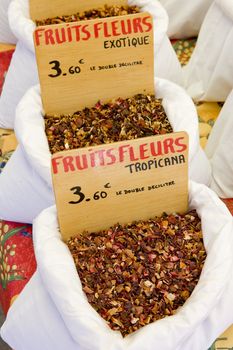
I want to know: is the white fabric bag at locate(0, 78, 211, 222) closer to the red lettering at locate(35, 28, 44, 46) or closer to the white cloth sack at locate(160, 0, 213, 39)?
the red lettering at locate(35, 28, 44, 46)

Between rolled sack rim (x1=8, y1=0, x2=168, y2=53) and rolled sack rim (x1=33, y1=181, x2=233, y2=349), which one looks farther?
rolled sack rim (x1=8, y1=0, x2=168, y2=53)

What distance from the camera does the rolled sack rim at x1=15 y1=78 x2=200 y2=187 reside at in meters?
0.98

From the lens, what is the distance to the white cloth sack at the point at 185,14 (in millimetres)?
1564

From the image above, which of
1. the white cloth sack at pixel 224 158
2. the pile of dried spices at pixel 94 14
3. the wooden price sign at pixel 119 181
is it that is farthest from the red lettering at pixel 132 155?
the pile of dried spices at pixel 94 14

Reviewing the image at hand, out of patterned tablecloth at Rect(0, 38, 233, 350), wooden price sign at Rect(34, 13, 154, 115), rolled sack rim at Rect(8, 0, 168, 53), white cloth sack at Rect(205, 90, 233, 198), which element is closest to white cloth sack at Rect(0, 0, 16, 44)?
rolled sack rim at Rect(8, 0, 168, 53)

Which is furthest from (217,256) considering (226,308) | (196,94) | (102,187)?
(196,94)

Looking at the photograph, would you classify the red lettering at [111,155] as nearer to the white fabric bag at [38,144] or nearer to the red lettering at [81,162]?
the red lettering at [81,162]

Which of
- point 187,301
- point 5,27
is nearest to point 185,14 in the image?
point 5,27

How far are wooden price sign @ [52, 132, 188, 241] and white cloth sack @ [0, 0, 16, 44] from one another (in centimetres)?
90

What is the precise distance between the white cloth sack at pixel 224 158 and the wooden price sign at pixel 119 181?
0.29m

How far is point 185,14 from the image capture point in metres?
1.58

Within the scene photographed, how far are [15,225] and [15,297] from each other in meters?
0.17

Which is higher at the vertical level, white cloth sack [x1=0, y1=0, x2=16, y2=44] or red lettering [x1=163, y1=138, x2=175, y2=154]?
red lettering [x1=163, y1=138, x2=175, y2=154]

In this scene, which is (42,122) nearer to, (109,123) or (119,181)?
(109,123)
